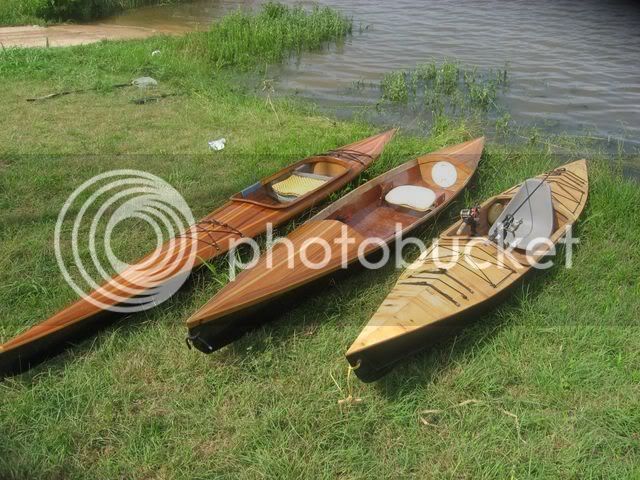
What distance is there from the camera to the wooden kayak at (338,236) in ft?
12.8

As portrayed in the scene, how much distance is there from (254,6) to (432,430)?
60.5 feet

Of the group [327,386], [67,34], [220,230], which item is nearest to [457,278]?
[327,386]

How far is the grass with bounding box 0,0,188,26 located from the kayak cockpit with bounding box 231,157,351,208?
1330cm

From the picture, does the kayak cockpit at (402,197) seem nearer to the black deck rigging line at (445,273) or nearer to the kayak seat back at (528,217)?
the kayak seat back at (528,217)

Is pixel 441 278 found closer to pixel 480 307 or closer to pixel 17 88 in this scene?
pixel 480 307

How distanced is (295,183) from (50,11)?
Result: 46.8 ft

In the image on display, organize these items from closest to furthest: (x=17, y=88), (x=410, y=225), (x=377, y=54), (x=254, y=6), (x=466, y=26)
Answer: (x=410, y=225) < (x=17, y=88) < (x=377, y=54) < (x=466, y=26) < (x=254, y=6)

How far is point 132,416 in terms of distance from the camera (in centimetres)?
352

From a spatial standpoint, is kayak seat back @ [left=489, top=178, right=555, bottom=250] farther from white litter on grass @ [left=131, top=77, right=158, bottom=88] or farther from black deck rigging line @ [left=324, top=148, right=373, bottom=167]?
white litter on grass @ [left=131, top=77, right=158, bottom=88]

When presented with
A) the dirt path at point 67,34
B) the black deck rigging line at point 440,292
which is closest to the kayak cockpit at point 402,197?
the black deck rigging line at point 440,292

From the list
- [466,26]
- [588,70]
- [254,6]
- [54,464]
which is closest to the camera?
[54,464]

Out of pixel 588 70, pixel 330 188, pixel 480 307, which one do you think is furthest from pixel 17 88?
pixel 588 70

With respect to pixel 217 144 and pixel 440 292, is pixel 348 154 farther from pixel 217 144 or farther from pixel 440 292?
pixel 440 292

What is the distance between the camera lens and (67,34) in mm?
14859
